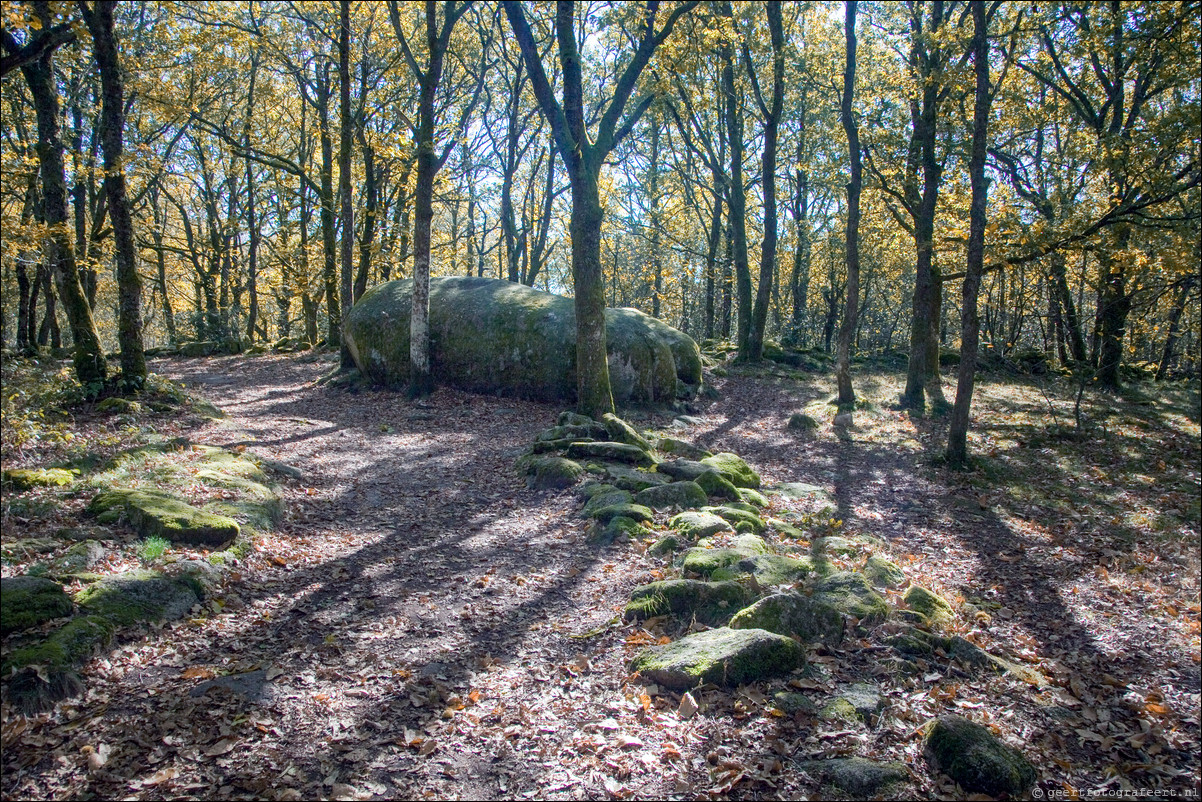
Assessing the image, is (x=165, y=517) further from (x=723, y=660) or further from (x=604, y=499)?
(x=723, y=660)

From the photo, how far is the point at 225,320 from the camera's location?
84.5 ft

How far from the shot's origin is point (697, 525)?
6715mm

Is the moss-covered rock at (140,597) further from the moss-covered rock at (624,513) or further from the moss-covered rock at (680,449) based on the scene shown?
the moss-covered rock at (680,449)

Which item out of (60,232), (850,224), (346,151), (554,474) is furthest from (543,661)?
(346,151)

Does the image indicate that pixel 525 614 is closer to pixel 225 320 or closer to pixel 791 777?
pixel 791 777

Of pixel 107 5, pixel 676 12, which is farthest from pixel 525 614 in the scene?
pixel 107 5

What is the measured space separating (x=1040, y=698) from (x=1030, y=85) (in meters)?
19.5

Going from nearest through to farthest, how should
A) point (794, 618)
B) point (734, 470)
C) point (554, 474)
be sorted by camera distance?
point (794, 618) < point (554, 474) < point (734, 470)

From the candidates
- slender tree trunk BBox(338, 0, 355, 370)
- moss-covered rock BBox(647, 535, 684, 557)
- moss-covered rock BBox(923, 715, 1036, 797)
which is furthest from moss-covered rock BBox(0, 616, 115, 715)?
slender tree trunk BBox(338, 0, 355, 370)

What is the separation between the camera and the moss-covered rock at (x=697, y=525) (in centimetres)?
663

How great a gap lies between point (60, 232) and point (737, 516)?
10.4m

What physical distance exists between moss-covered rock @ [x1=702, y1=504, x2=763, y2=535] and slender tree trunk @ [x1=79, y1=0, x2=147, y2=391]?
8.61m

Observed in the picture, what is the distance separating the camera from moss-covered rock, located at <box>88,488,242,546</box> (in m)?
5.40

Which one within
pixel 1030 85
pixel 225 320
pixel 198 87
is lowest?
pixel 225 320
